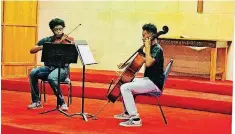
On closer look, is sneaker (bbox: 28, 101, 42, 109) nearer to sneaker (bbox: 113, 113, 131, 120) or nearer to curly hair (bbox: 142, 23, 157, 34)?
sneaker (bbox: 113, 113, 131, 120)

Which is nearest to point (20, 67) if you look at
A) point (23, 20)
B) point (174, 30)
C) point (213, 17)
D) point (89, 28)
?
point (23, 20)

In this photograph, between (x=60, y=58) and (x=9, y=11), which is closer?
(x=60, y=58)

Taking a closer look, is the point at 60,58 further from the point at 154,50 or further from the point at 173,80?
the point at 173,80

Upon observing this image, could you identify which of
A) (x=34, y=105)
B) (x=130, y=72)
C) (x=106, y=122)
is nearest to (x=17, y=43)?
(x=34, y=105)

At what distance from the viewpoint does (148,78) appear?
15.0 ft

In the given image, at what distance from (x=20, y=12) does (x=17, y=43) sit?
53cm

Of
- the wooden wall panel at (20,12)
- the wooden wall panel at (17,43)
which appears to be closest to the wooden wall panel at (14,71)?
the wooden wall panel at (17,43)

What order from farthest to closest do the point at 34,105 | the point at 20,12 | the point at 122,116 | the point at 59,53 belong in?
the point at 20,12 < the point at 34,105 < the point at 122,116 < the point at 59,53

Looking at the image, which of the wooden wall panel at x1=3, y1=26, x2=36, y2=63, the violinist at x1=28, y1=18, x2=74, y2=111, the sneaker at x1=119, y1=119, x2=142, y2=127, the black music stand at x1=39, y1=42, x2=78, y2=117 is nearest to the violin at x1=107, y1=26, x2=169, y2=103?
the sneaker at x1=119, y1=119, x2=142, y2=127

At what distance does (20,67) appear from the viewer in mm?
7957

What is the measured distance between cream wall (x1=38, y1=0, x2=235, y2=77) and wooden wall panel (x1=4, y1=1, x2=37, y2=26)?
21.8 inches

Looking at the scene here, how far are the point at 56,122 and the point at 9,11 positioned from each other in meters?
3.59

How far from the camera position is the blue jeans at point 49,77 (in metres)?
5.19

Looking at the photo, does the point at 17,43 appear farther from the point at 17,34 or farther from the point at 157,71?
the point at 157,71
